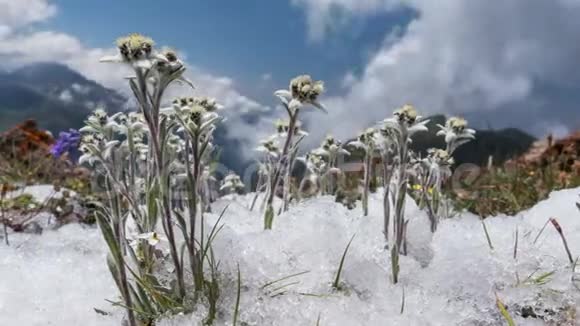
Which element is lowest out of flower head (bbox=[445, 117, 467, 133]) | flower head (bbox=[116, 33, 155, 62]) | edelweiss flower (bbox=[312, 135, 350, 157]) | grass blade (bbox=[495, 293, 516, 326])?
grass blade (bbox=[495, 293, 516, 326])

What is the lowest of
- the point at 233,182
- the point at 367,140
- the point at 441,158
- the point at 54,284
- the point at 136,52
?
the point at 54,284

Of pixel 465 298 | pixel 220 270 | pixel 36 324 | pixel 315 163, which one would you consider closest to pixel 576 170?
pixel 315 163

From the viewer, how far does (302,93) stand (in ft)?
8.21

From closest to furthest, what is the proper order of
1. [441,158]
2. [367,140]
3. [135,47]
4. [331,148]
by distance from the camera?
[135,47] < [441,158] < [367,140] < [331,148]

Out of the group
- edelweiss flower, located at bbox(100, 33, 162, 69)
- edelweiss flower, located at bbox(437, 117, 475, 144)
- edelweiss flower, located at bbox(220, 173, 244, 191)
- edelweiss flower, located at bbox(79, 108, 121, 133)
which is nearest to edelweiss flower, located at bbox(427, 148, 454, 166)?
edelweiss flower, located at bbox(437, 117, 475, 144)

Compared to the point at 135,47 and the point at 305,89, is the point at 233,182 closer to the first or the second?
the point at 305,89

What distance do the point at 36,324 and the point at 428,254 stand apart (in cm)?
157

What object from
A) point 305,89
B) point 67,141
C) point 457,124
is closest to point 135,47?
point 305,89

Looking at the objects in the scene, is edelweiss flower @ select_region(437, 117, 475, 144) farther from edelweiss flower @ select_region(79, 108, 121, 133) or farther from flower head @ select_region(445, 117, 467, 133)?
edelweiss flower @ select_region(79, 108, 121, 133)

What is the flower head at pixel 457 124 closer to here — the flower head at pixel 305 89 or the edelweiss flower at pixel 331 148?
the edelweiss flower at pixel 331 148

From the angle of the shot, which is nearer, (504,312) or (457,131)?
(504,312)

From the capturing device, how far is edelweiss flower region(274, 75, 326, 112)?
2.49m

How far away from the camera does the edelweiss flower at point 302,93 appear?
249 centimetres

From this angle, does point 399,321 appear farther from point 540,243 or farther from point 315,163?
point 315,163
